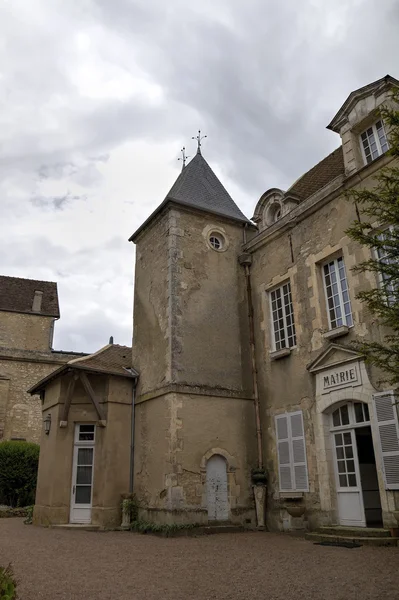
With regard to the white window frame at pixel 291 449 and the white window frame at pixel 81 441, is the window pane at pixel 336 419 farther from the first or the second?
the white window frame at pixel 81 441

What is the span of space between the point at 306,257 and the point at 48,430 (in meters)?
7.36

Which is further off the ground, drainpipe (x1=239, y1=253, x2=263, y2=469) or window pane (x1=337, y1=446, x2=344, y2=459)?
drainpipe (x1=239, y1=253, x2=263, y2=469)

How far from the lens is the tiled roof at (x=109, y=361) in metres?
11.4

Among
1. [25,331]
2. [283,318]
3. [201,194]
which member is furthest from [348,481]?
[25,331]

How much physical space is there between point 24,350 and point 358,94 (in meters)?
17.3

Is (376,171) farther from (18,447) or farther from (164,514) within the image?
(18,447)

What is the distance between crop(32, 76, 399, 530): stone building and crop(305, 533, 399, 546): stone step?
38cm

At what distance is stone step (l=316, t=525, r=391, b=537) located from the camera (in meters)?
7.50

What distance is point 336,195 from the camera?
9.87 meters

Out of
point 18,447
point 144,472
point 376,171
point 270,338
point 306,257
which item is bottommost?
point 144,472

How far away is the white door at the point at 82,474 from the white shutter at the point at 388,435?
6.35m

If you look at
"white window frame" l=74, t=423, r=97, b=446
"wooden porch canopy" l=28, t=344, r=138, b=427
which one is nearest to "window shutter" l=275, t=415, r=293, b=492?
"wooden porch canopy" l=28, t=344, r=138, b=427

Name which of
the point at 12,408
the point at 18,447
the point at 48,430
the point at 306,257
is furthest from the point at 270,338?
the point at 12,408

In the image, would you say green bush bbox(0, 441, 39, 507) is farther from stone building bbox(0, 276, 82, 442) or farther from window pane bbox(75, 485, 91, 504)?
stone building bbox(0, 276, 82, 442)
